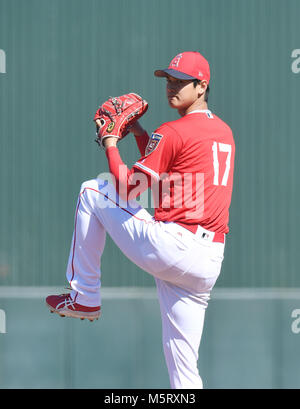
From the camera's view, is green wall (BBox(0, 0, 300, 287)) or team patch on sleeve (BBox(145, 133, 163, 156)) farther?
green wall (BBox(0, 0, 300, 287))

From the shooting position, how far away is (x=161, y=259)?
306 centimetres

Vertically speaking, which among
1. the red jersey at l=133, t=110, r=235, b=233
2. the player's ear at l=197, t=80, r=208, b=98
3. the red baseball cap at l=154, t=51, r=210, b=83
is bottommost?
the red jersey at l=133, t=110, r=235, b=233

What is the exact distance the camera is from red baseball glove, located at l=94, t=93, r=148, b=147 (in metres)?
3.19

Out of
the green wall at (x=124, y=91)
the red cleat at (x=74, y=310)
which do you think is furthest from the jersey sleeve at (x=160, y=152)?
the green wall at (x=124, y=91)

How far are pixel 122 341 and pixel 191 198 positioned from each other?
2684mm

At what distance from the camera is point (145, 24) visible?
→ 5461 millimetres

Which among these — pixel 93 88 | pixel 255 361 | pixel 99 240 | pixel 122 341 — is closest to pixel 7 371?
pixel 122 341

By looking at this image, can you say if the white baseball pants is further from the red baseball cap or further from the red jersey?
the red baseball cap

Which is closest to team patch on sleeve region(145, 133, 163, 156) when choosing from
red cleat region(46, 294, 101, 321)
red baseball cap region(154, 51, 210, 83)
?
red baseball cap region(154, 51, 210, 83)

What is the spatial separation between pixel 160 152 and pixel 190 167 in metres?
0.16

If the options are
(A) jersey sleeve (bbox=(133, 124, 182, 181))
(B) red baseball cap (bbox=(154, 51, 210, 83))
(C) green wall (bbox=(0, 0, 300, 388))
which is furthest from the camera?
(C) green wall (bbox=(0, 0, 300, 388))

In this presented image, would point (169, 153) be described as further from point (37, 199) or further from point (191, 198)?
point (37, 199)

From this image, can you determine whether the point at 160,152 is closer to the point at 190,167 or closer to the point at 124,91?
the point at 190,167

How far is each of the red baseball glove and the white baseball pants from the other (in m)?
0.24
